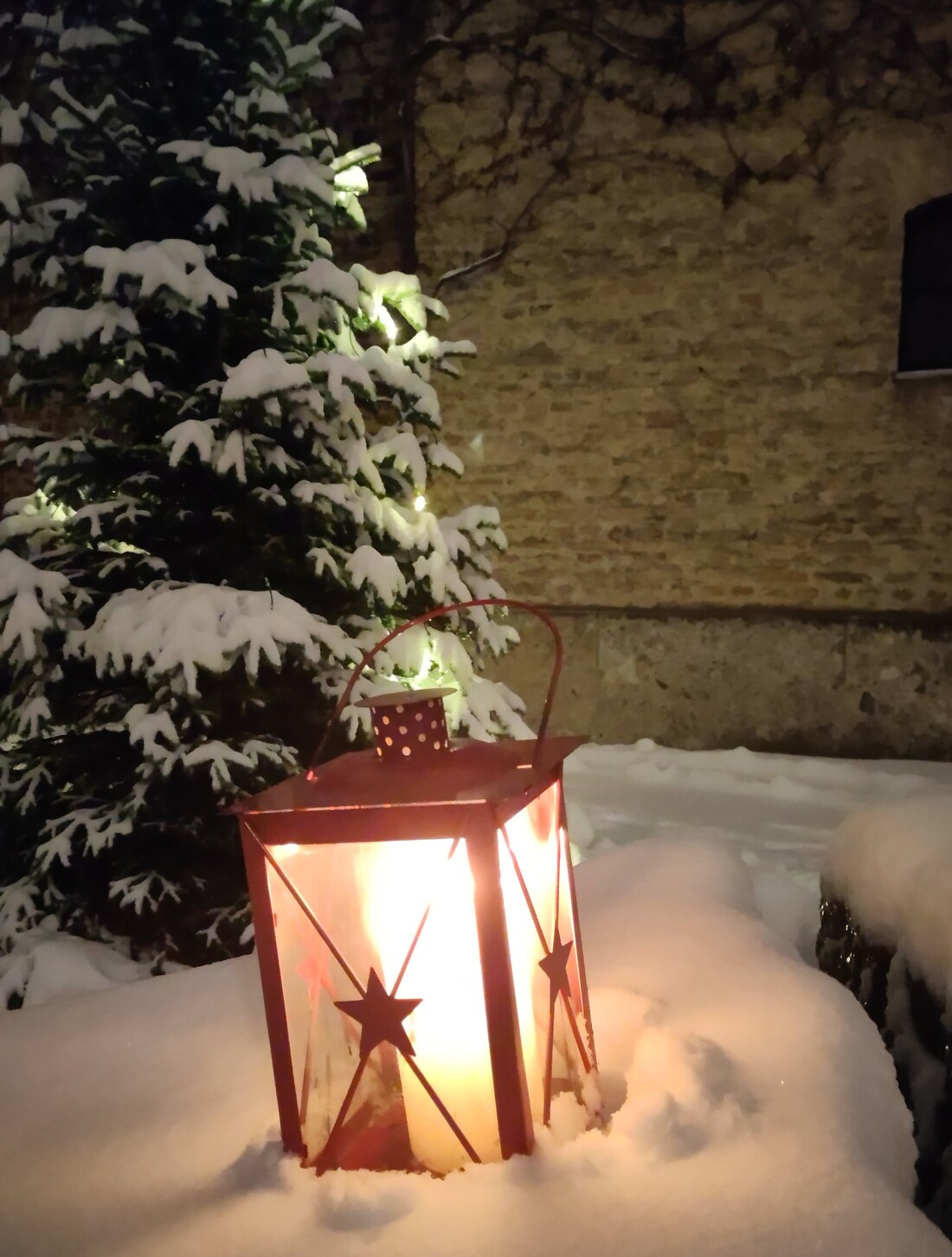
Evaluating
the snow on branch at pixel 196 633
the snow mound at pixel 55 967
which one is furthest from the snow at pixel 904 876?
the snow mound at pixel 55 967

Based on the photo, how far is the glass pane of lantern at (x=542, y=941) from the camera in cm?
129

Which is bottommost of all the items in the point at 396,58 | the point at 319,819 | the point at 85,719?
the point at 85,719

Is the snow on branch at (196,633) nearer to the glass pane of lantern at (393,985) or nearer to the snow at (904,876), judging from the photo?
the glass pane of lantern at (393,985)

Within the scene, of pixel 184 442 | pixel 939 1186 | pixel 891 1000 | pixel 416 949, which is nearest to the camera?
pixel 416 949

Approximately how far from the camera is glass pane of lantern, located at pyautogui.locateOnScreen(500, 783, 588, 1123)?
1294 mm

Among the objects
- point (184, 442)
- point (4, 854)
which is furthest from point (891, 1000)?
point (4, 854)

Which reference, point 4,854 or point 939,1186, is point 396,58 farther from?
point 939,1186

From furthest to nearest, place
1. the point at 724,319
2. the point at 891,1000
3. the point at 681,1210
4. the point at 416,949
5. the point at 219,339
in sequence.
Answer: the point at 724,319 → the point at 219,339 → the point at 891,1000 → the point at 416,949 → the point at 681,1210

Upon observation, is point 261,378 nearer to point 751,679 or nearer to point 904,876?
point 904,876

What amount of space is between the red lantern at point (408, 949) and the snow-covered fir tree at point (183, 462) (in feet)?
4.89

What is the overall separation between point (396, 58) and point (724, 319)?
2.80 m

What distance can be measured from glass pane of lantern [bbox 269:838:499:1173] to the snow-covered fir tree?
4.93 ft

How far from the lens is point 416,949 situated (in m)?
1.26

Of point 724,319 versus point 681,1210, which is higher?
point 724,319
